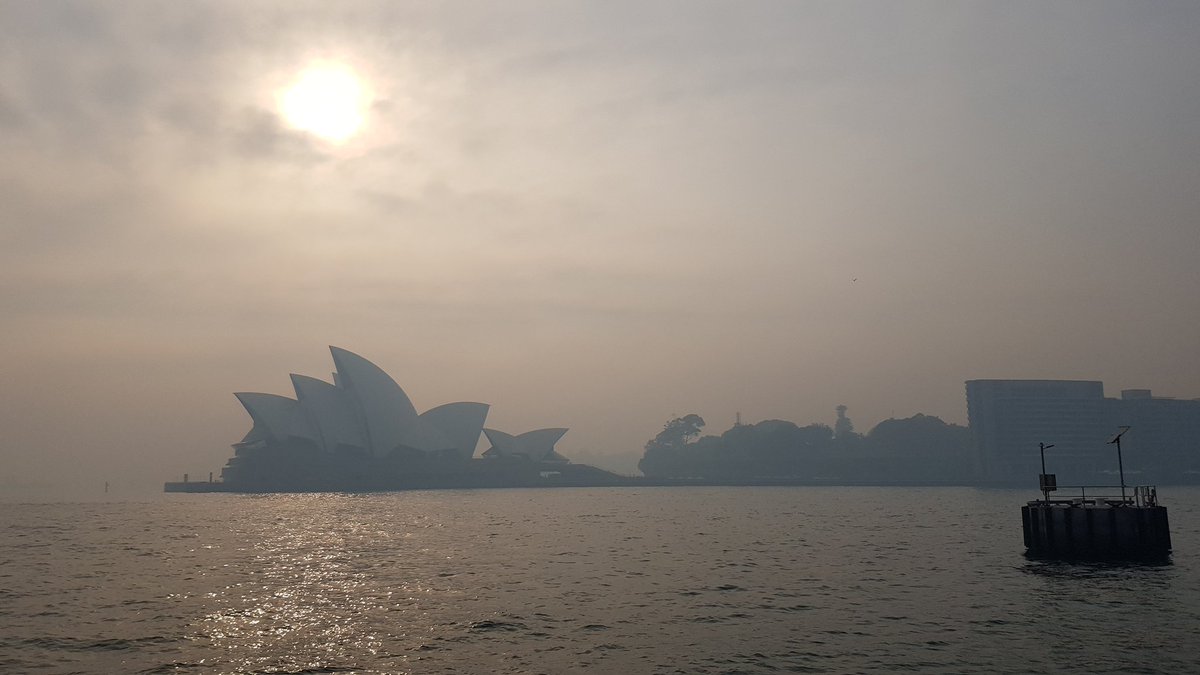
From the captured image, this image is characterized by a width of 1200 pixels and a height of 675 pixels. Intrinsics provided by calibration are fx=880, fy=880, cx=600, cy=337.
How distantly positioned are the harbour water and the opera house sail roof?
262 ft

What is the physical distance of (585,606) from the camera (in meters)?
27.0

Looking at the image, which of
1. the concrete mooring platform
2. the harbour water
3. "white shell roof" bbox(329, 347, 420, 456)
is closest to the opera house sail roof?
"white shell roof" bbox(329, 347, 420, 456)

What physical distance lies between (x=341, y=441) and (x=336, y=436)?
1.21 metres

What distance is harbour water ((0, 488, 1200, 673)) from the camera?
1975 centimetres

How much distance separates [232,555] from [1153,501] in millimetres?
42413

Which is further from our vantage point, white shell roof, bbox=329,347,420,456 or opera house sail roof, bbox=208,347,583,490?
opera house sail roof, bbox=208,347,583,490

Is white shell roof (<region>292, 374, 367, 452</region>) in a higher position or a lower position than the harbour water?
higher

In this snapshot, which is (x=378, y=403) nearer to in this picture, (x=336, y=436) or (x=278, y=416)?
(x=336, y=436)

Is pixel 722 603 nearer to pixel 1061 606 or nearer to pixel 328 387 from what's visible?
pixel 1061 606

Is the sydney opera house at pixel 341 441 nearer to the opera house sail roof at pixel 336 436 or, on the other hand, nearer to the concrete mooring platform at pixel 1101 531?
the opera house sail roof at pixel 336 436

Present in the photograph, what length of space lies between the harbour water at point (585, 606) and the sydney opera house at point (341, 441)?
7971 centimetres

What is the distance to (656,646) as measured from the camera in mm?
21141

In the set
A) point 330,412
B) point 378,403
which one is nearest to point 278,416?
point 330,412

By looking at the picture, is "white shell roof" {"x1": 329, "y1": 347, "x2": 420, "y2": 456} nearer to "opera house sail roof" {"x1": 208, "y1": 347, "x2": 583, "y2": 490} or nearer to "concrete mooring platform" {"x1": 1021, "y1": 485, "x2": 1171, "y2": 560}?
"opera house sail roof" {"x1": 208, "y1": 347, "x2": 583, "y2": 490}
